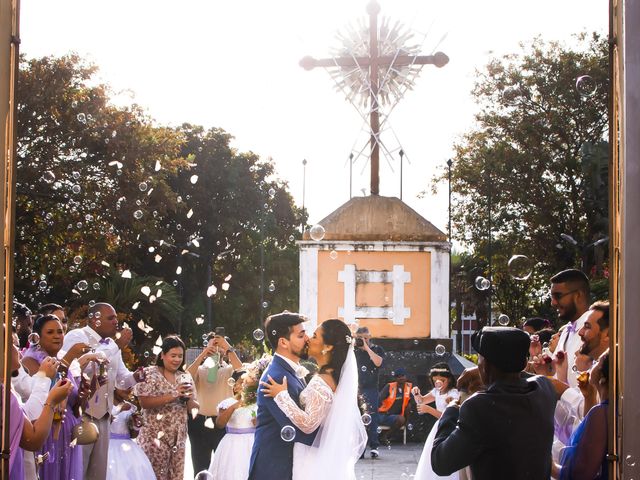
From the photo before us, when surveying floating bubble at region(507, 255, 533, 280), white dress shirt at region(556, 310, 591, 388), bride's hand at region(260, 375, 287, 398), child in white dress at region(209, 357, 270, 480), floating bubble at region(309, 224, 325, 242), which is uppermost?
floating bubble at region(309, 224, 325, 242)

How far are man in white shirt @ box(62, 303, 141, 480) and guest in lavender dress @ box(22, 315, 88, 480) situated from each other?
733 mm

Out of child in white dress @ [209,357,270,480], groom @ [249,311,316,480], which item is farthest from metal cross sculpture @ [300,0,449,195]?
groom @ [249,311,316,480]

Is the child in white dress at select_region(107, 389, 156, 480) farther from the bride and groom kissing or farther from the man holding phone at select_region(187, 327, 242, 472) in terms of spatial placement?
the bride and groom kissing

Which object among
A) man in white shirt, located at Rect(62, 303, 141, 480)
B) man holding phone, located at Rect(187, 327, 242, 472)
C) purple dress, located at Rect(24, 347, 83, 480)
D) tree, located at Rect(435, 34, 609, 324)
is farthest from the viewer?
tree, located at Rect(435, 34, 609, 324)

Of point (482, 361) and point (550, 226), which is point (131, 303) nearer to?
point (550, 226)

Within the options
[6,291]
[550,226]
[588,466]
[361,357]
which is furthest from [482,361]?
[550,226]

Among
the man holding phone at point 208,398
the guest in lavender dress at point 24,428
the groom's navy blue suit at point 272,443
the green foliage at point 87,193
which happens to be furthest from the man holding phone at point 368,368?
the guest in lavender dress at point 24,428

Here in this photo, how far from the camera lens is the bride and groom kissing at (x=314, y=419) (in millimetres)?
5738

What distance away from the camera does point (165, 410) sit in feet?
27.2

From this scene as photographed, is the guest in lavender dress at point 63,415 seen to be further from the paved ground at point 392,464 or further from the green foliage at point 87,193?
the green foliage at point 87,193

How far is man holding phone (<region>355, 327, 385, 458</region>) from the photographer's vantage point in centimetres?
1070

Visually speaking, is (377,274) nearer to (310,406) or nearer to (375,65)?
(375,65)

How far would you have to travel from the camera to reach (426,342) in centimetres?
1208

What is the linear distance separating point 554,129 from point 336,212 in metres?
11.1
